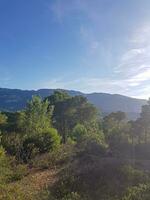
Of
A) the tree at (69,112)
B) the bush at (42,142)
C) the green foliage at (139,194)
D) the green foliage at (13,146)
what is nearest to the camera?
the green foliage at (139,194)

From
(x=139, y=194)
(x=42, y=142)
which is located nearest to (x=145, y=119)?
(x=42, y=142)

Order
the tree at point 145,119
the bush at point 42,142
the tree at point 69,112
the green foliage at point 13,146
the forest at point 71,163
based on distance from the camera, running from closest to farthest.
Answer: the forest at point 71,163, the green foliage at point 13,146, the bush at point 42,142, the tree at point 145,119, the tree at point 69,112

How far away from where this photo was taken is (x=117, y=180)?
625 inches

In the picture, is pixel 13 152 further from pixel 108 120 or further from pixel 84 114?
pixel 84 114

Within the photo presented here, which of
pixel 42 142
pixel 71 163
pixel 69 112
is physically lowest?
pixel 71 163

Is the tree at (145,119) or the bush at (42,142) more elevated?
the tree at (145,119)

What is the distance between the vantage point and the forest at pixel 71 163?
1442 centimetres

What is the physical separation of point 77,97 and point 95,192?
48.5m

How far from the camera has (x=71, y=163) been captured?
2359 cm

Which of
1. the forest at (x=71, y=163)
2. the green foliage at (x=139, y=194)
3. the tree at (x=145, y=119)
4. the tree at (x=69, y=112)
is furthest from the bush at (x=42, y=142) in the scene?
the tree at (x=69, y=112)

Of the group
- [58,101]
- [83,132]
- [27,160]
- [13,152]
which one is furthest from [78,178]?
[58,101]

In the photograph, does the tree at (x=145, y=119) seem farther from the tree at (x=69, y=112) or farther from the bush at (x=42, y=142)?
the tree at (x=69, y=112)

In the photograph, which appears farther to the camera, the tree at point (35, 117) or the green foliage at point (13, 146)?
the tree at point (35, 117)

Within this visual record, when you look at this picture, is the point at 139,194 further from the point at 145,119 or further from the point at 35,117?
A: the point at 35,117
